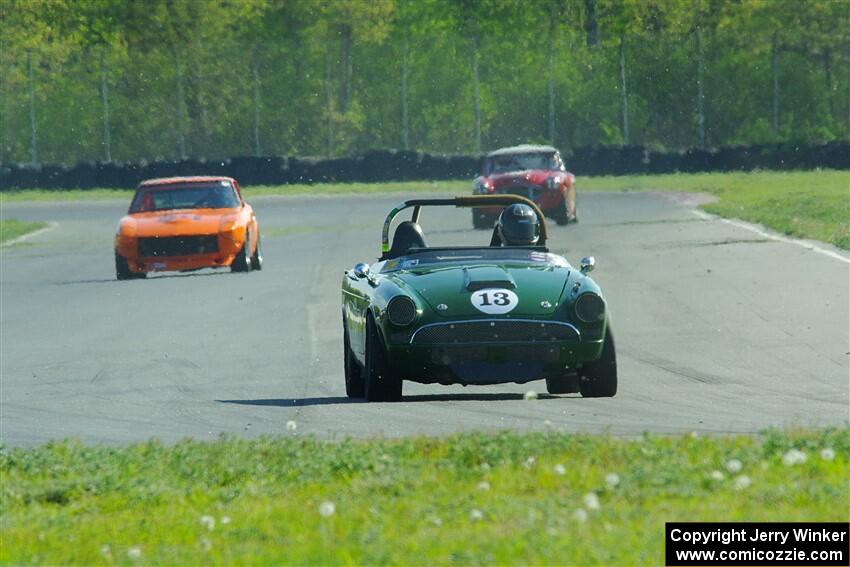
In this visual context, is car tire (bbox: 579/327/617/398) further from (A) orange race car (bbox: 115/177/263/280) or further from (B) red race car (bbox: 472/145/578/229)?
Result: (B) red race car (bbox: 472/145/578/229)

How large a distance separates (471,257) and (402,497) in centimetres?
496

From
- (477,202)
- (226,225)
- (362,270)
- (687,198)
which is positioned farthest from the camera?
(687,198)

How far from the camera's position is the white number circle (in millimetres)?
10297

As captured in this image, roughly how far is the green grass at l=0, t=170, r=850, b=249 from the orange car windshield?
845 centimetres

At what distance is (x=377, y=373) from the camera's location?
34.4ft

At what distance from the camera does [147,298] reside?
2039cm

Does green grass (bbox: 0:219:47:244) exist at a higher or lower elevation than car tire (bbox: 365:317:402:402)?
lower

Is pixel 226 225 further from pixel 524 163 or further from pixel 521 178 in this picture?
pixel 524 163

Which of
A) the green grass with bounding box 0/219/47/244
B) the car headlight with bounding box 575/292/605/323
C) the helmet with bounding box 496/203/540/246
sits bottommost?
the green grass with bounding box 0/219/47/244

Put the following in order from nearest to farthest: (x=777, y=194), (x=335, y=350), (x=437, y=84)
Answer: (x=335, y=350), (x=777, y=194), (x=437, y=84)

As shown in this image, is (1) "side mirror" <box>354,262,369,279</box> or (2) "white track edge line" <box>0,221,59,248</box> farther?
(2) "white track edge line" <box>0,221,59,248</box>

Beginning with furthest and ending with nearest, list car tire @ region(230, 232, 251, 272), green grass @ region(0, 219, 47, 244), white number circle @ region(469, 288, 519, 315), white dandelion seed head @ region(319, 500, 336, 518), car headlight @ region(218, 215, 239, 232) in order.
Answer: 1. green grass @ region(0, 219, 47, 244)
2. car tire @ region(230, 232, 251, 272)
3. car headlight @ region(218, 215, 239, 232)
4. white number circle @ region(469, 288, 519, 315)
5. white dandelion seed head @ region(319, 500, 336, 518)

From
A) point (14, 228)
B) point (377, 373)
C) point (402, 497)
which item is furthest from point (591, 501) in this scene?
point (14, 228)

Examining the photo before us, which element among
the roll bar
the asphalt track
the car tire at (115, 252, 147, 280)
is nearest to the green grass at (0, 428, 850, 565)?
the asphalt track
